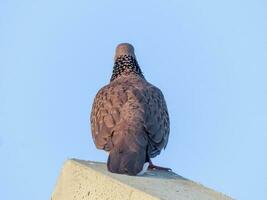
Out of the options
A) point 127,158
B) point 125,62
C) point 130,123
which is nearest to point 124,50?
point 125,62

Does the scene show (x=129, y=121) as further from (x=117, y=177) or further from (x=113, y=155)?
(x=117, y=177)

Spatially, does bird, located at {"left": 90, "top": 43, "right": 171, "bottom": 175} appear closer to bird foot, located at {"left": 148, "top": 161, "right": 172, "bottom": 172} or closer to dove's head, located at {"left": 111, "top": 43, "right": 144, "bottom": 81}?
bird foot, located at {"left": 148, "top": 161, "right": 172, "bottom": 172}

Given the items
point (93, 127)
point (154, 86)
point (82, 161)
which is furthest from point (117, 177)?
point (154, 86)

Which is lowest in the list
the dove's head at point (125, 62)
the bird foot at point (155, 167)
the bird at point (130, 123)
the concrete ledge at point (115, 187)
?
the concrete ledge at point (115, 187)

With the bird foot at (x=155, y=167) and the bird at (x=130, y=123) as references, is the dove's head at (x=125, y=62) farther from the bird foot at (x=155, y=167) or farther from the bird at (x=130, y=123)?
the bird foot at (x=155, y=167)

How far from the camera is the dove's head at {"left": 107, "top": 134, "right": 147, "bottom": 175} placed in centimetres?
740

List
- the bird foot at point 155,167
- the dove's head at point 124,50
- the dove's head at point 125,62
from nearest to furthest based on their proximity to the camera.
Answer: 1. the bird foot at point 155,167
2. the dove's head at point 125,62
3. the dove's head at point 124,50

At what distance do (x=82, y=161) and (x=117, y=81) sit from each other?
4303 mm

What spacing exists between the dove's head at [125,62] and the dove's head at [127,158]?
337cm

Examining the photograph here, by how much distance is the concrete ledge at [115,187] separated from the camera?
5.40 metres

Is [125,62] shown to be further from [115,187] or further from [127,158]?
[115,187]

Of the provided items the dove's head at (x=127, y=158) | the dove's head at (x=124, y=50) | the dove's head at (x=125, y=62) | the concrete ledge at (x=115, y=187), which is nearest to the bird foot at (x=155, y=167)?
the dove's head at (x=127, y=158)

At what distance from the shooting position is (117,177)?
5680mm

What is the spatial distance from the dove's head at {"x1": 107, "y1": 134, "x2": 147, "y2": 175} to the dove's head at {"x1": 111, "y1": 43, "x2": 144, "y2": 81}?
11.1 feet
